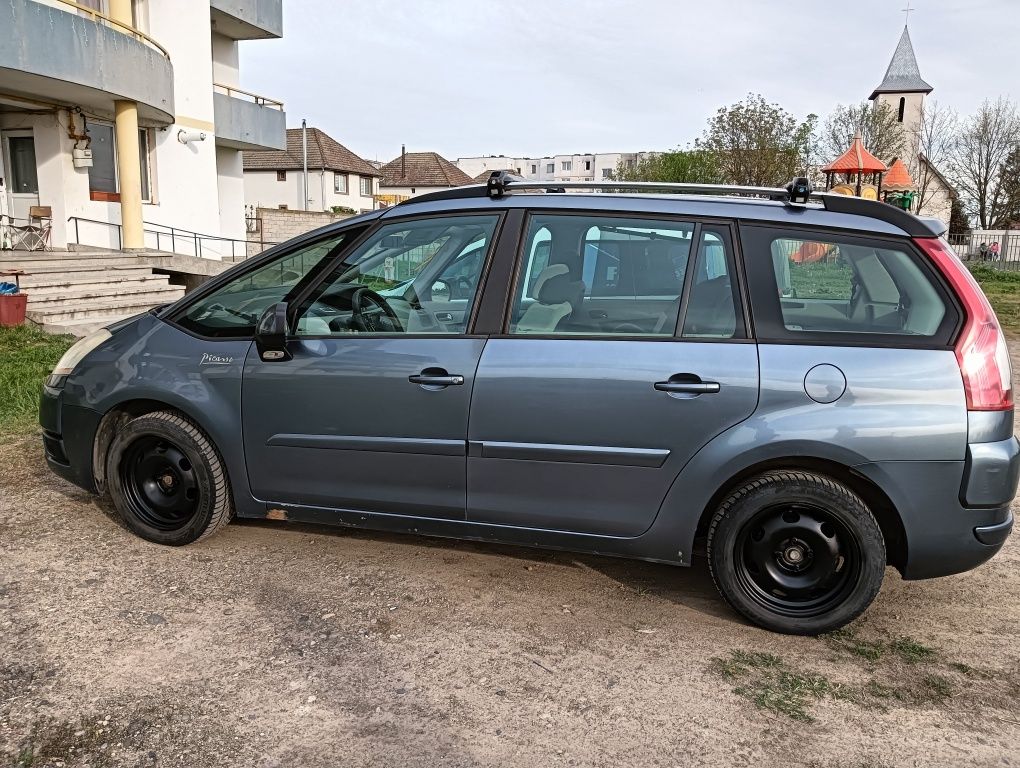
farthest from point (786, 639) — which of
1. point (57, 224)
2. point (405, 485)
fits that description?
point (57, 224)

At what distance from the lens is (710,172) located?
37.9 meters

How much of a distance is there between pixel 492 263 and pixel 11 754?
8.32 feet

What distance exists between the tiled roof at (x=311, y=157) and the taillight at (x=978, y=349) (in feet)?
181

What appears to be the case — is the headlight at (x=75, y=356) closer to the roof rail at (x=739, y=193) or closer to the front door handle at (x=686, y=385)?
the roof rail at (x=739, y=193)

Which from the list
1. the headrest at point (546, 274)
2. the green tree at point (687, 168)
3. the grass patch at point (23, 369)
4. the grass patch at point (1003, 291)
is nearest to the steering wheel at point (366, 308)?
the headrest at point (546, 274)

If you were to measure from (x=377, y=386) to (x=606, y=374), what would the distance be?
1045 millimetres

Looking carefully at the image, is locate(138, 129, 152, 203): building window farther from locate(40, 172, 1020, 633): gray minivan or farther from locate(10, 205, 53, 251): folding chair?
locate(40, 172, 1020, 633): gray minivan

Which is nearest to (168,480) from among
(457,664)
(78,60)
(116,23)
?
→ (457,664)

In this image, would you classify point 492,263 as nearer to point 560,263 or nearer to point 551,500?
point 560,263

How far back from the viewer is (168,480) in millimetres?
4312

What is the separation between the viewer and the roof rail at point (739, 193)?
3.39 meters

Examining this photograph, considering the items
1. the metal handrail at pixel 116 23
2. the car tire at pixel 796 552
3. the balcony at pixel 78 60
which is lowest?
the car tire at pixel 796 552

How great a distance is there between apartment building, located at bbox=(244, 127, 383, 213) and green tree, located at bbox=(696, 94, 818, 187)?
86.2 feet

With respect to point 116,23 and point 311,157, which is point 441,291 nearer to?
point 116,23
